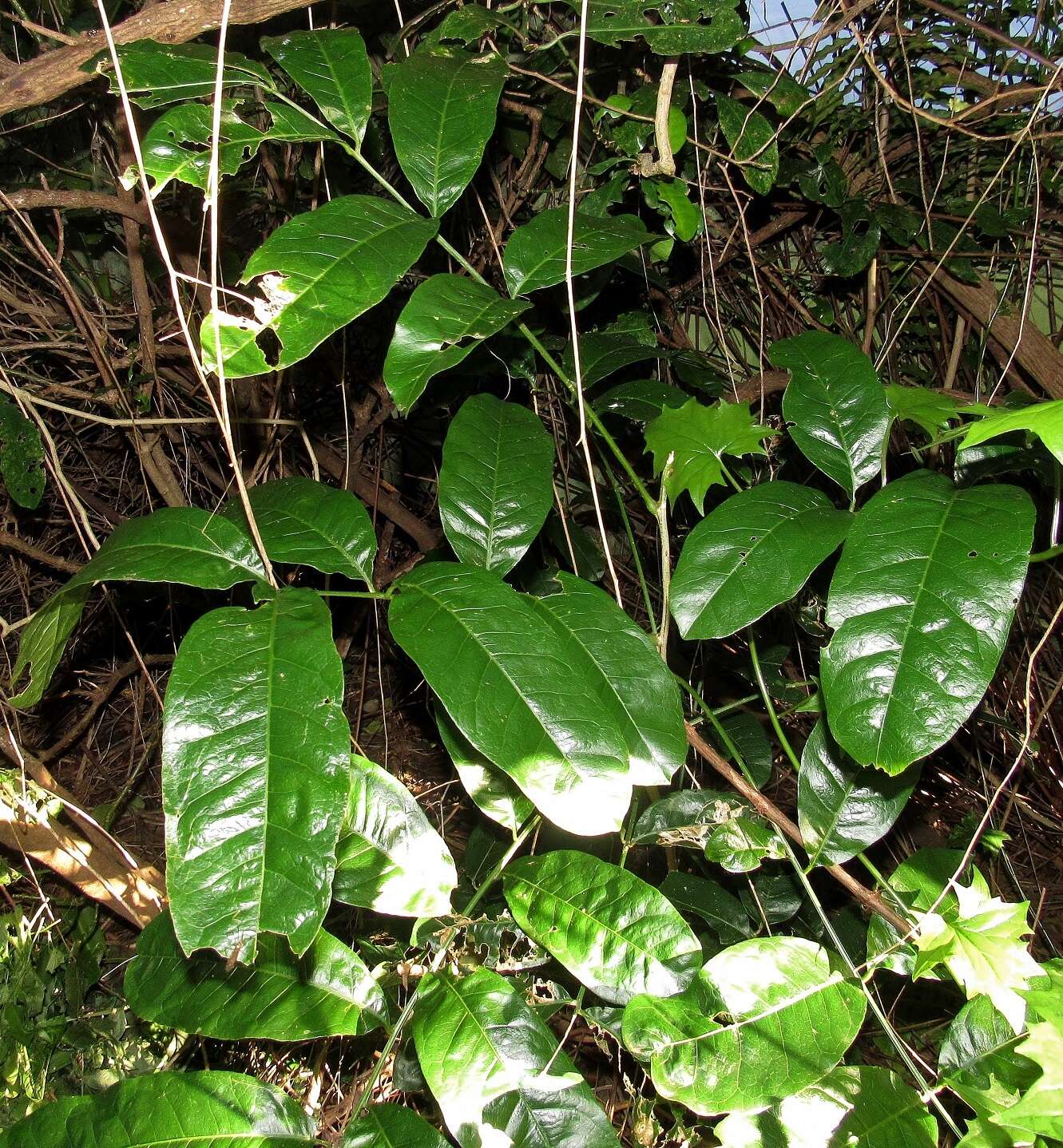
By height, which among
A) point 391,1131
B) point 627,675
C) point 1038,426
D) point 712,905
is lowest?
point 712,905

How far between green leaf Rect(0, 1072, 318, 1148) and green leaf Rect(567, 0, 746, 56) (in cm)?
137

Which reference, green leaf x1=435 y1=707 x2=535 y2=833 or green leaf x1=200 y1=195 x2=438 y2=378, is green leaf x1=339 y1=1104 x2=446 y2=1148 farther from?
green leaf x1=200 y1=195 x2=438 y2=378

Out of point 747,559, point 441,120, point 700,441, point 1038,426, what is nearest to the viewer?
point 1038,426

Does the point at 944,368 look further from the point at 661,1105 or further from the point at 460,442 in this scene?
the point at 661,1105

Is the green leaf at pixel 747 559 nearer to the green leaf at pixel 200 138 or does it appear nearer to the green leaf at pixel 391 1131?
the green leaf at pixel 391 1131

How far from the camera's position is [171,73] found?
1007 mm

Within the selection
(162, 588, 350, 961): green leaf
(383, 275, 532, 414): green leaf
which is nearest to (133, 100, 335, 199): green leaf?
(383, 275, 532, 414): green leaf

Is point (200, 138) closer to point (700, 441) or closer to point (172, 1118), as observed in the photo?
point (700, 441)

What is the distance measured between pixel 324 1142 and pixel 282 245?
0.92 metres

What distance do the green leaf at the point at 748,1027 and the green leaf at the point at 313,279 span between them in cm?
74

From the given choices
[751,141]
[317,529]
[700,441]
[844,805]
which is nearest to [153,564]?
[317,529]

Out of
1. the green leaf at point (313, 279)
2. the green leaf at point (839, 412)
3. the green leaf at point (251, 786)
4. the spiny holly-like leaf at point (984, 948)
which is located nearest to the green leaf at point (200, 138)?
the green leaf at point (313, 279)

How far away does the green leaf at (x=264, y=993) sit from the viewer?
2.92 feet

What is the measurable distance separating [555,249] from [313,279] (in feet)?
1.12
